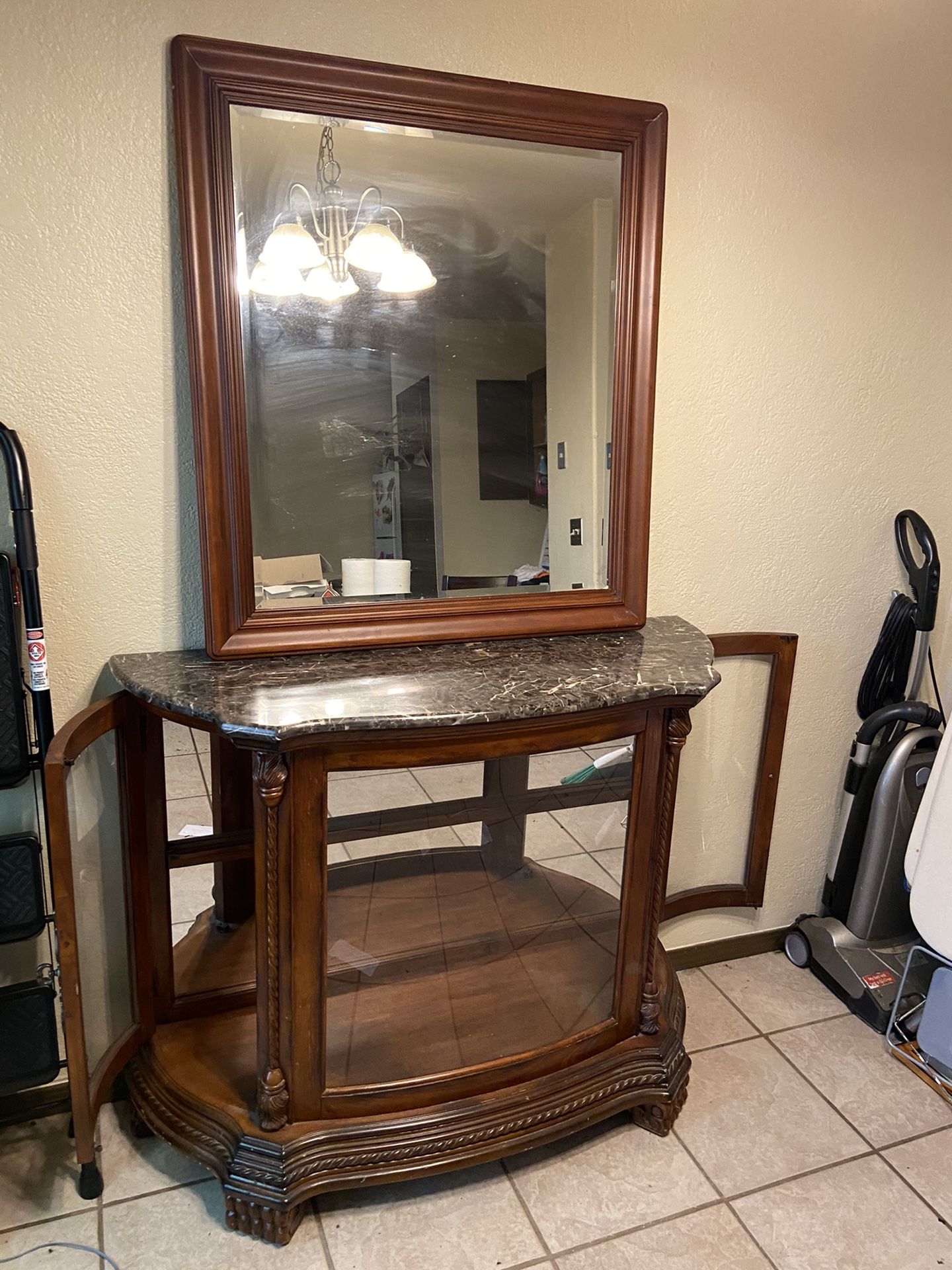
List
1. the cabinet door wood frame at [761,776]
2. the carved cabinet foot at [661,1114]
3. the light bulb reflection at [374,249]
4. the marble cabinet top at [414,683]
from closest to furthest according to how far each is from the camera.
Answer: the marble cabinet top at [414,683] → the light bulb reflection at [374,249] → the carved cabinet foot at [661,1114] → the cabinet door wood frame at [761,776]

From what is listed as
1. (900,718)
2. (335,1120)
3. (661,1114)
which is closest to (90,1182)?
(335,1120)

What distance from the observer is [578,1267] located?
143 cm

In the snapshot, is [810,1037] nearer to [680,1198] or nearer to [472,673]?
[680,1198]

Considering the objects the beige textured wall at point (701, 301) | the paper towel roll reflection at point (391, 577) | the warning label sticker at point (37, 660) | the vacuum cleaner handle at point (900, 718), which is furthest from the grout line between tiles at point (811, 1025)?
the warning label sticker at point (37, 660)

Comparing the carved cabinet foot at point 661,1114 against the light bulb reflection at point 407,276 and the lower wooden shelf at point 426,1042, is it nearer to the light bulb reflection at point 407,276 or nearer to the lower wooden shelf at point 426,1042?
the lower wooden shelf at point 426,1042

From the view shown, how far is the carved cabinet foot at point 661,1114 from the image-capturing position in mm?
1675

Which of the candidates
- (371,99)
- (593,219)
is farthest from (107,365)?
(593,219)

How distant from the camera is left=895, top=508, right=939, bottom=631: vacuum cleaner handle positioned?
1979 millimetres

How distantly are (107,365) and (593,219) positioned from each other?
0.93 m

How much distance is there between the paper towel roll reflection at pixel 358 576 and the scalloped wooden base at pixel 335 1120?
34.2 inches

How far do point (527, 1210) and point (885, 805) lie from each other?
3.82 feet

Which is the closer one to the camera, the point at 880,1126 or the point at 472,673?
the point at 472,673

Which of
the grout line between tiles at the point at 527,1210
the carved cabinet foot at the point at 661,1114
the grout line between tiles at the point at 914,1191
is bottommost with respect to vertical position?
the grout line between tiles at the point at 914,1191

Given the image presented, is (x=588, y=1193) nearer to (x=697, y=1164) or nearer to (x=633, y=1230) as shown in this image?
(x=633, y=1230)
